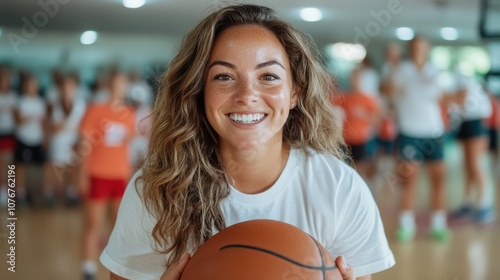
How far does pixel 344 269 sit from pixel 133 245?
0.38 m

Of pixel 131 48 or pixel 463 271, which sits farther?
pixel 131 48

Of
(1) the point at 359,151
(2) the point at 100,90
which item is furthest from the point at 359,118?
(2) the point at 100,90

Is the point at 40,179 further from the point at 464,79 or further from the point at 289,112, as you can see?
the point at 289,112

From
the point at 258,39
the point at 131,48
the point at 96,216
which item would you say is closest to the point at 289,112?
the point at 258,39

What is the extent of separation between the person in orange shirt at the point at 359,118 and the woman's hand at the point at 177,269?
296 cm

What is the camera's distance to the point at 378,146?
4.36m

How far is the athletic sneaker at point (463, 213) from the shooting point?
404cm

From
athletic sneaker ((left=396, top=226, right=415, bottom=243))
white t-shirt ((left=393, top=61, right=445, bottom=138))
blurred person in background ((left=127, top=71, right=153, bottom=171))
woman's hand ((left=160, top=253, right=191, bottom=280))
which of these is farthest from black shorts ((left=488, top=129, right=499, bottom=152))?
woman's hand ((left=160, top=253, right=191, bottom=280))

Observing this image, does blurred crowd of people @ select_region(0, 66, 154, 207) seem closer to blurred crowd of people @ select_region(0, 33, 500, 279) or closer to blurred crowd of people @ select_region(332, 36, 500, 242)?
blurred crowd of people @ select_region(0, 33, 500, 279)

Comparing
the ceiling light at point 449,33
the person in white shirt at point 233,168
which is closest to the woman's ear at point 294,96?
the person in white shirt at point 233,168

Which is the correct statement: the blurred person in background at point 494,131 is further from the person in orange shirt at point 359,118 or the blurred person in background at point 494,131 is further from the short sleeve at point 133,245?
the short sleeve at point 133,245

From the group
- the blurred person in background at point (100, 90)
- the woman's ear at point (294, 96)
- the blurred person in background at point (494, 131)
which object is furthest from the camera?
the blurred person in background at point (494, 131)

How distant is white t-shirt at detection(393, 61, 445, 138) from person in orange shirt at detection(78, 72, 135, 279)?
59.2 inches

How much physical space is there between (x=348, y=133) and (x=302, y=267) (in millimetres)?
2969
